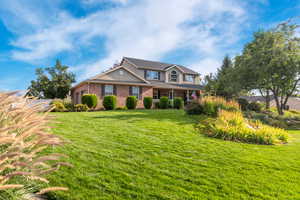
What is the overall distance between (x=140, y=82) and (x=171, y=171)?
17.7m

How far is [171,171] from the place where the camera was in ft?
10.4

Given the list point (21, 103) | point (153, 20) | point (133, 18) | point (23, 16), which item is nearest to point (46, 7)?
point (23, 16)

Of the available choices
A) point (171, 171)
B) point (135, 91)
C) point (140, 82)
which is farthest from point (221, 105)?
point (140, 82)

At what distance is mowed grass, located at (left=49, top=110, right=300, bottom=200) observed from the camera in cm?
255

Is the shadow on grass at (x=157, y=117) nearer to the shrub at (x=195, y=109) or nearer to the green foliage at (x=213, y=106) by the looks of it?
the shrub at (x=195, y=109)

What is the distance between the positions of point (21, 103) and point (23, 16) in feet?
25.1

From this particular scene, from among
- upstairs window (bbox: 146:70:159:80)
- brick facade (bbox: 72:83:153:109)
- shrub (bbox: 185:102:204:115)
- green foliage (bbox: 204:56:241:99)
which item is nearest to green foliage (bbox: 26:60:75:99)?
brick facade (bbox: 72:83:153:109)

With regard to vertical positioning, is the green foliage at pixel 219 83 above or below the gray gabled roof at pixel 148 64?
below

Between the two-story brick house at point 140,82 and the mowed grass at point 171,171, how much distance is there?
1144cm

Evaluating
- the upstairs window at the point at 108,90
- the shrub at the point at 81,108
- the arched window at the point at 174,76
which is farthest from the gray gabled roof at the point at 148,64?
the shrub at the point at 81,108

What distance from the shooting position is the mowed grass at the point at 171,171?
8.36 ft

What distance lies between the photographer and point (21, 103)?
6.90ft

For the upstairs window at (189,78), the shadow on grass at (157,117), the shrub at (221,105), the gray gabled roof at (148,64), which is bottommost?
the shadow on grass at (157,117)

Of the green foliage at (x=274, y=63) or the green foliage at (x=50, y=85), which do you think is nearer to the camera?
the green foliage at (x=274, y=63)
